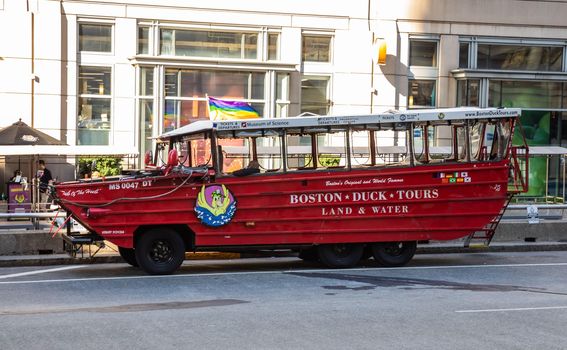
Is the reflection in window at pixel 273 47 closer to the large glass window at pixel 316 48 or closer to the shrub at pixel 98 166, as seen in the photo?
the large glass window at pixel 316 48

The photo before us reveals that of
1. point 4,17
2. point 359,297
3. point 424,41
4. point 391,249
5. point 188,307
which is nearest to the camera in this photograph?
point 188,307

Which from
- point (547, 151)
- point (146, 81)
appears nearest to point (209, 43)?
point (146, 81)

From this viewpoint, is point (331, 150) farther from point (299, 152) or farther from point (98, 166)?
point (98, 166)

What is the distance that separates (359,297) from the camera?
1148 centimetres

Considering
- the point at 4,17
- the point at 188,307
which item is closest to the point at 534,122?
the point at 4,17

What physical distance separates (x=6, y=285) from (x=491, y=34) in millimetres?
19162

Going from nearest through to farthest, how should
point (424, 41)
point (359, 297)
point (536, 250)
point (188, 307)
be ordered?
point (188, 307) < point (359, 297) < point (536, 250) < point (424, 41)

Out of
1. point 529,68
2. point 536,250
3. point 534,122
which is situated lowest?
point 536,250

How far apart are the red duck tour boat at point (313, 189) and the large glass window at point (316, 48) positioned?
33.9ft

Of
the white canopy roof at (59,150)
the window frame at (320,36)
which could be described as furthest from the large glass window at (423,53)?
the white canopy roof at (59,150)

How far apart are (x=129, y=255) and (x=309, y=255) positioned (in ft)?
11.7

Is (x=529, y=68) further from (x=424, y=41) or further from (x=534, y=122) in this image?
(x=424, y=41)

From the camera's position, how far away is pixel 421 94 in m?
26.6

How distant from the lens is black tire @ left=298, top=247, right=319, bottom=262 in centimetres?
1548
